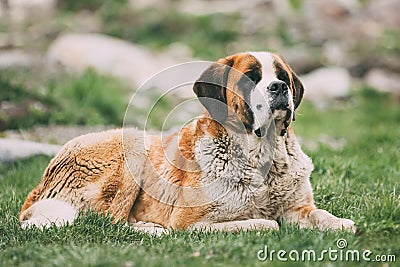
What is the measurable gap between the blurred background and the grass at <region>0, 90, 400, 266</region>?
242 centimetres

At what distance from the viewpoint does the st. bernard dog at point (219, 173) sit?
5.29 metres

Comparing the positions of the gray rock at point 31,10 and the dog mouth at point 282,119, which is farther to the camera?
the gray rock at point 31,10

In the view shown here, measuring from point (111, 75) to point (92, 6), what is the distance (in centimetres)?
845

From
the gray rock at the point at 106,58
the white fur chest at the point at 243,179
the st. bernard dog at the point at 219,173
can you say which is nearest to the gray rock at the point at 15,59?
the gray rock at the point at 106,58

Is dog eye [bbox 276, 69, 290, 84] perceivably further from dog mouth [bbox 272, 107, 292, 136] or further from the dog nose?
dog mouth [bbox 272, 107, 292, 136]

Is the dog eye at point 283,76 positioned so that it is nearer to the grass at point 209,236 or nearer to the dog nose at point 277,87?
the dog nose at point 277,87

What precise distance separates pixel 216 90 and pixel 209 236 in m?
1.31

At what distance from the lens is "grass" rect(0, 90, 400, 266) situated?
4.32 meters

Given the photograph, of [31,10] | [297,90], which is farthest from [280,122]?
[31,10]

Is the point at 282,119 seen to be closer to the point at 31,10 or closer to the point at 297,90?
the point at 297,90

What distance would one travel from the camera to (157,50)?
1678cm

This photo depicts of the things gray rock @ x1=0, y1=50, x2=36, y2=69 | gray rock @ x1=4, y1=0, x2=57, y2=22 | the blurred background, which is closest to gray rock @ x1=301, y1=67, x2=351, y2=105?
the blurred background

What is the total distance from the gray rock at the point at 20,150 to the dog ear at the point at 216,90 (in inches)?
127

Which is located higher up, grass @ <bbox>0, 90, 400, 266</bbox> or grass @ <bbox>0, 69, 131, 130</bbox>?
grass @ <bbox>0, 90, 400, 266</bbox>
